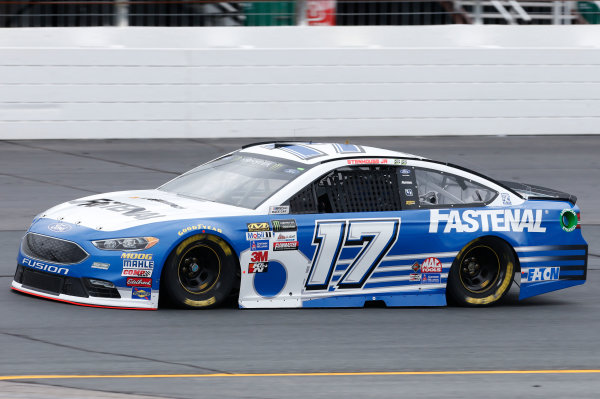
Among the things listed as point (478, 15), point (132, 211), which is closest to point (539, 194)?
point (132, 211)

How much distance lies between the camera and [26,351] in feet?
23.2

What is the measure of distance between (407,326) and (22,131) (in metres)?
10.8

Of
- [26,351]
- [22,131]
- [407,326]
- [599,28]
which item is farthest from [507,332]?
[599,28]

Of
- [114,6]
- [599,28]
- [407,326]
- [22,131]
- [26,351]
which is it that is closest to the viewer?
[26,351]

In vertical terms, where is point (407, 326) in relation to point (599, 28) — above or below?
below

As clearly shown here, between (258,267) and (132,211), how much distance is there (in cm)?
106

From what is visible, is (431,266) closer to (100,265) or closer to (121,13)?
(100,265)

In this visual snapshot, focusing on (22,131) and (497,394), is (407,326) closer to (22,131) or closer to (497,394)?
(497,394)

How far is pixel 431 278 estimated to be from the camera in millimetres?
9039

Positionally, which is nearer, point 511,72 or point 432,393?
point 432,393

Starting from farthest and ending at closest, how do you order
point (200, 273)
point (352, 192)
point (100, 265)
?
point (352, 192) → point (200, 273) → point (100, 265)

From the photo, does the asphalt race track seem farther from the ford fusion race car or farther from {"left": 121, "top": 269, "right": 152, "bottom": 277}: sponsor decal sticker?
{"left": 121, "top": 269, "right": 152, "bottom": 277}: sponsor decal sticker

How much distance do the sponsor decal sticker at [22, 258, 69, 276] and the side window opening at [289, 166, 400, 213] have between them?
1.79m

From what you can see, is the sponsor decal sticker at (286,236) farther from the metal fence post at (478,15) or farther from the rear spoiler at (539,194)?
the metal fence post at (478,15)
